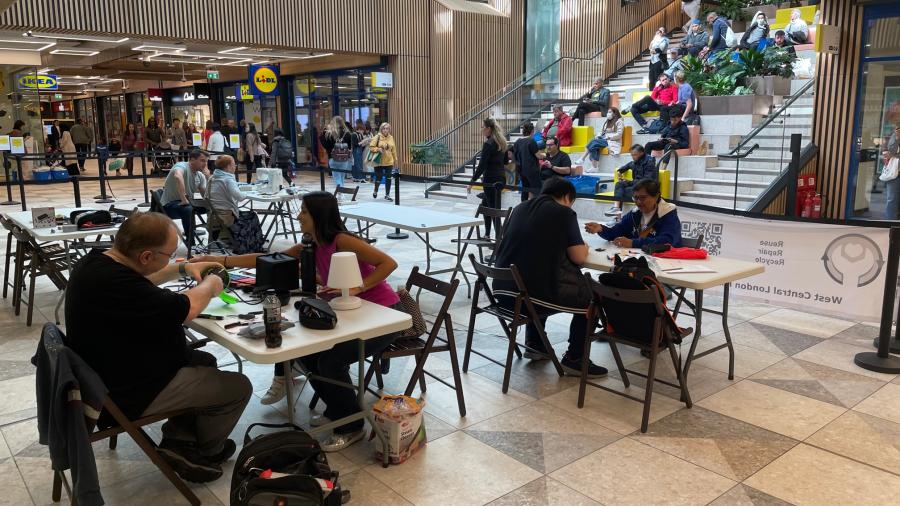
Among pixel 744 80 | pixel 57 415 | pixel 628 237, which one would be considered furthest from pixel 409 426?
pixel 744 80

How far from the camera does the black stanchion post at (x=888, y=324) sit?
4445 millimetres

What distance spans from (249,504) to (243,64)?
62.6ft

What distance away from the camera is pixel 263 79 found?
18672mm

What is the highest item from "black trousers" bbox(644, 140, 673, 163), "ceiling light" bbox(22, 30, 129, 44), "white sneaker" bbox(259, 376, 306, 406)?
"ceiling light" bbox(22, 30, 129, 44)

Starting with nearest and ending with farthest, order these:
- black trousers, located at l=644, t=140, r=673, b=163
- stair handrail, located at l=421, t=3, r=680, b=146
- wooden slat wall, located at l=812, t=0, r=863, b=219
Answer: wooden slat wall, located at l=812, t=0, r=863, b=219 < black trousers, located at l=644, t=140, r=673, b=163 < stair handrail, located at l=421, t=3, r=680, b=146

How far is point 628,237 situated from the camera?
507 cm

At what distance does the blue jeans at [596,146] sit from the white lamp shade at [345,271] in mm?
9418

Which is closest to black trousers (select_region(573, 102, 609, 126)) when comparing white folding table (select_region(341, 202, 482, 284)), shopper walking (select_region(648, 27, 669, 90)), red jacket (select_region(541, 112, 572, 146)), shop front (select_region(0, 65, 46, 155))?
red jacket (select_region(541, 112, 572, 146))

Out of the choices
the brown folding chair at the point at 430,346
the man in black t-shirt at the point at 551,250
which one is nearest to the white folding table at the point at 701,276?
the man in black t-shirt at the point at 551,250

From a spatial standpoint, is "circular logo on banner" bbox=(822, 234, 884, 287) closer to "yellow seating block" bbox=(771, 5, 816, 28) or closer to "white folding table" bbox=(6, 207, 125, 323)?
"white folding table" bbox=(6, 207, 125, 323)

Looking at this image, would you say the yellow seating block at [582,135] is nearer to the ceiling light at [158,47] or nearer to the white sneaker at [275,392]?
the ceiling light at [158,47]

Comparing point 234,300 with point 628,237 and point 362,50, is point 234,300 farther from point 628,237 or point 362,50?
point 362,50

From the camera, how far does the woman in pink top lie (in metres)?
3.39

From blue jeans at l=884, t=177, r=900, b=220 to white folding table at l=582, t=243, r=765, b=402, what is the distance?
6.19 m
